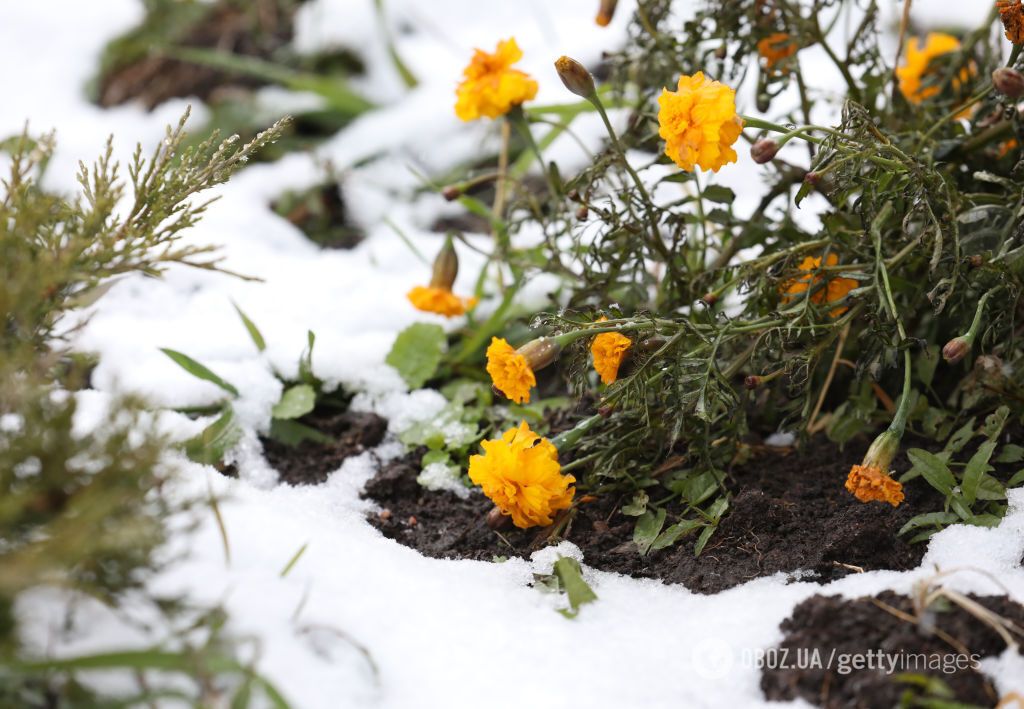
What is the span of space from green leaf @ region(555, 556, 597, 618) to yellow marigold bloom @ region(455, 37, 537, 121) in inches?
32.1

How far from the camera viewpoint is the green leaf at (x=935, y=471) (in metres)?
1.38

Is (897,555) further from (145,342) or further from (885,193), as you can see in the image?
(145,342)

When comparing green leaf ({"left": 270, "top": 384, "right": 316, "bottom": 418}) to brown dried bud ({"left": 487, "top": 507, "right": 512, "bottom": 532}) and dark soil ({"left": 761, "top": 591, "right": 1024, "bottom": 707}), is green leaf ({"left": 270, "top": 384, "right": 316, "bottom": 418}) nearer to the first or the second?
brown dried bud ({"left": 487, "top": 507, "right": 512, "bottom": 532})

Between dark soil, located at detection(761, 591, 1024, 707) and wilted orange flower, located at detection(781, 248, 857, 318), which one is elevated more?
wilted orange flower, located at detection(781, 248, 857, 318)

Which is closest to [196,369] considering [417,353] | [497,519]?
[417,353]

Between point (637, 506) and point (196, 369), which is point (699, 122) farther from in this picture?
point (196, 369)

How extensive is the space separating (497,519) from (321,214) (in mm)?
1468

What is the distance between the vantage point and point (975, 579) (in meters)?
1.17

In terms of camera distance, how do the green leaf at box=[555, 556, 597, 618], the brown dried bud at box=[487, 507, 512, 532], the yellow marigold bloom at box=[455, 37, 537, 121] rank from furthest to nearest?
the yellow marigold bloom at box=[455, 37, 537, 121]
the brown dried bud at box=[487, 507, 512, 532]
the green leaf at box=[555, 556, 597, 618]

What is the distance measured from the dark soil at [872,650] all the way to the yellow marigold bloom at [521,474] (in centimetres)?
40

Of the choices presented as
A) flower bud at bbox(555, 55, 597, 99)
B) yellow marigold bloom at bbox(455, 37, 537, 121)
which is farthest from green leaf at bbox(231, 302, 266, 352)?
flower bud at bbox(555, 55, 597, 99)

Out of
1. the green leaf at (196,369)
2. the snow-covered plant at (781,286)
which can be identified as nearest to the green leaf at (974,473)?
the snow-covered plant at (781,286)

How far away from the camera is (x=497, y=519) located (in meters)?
1.49

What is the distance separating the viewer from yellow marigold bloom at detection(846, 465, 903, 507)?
4.27 ft
